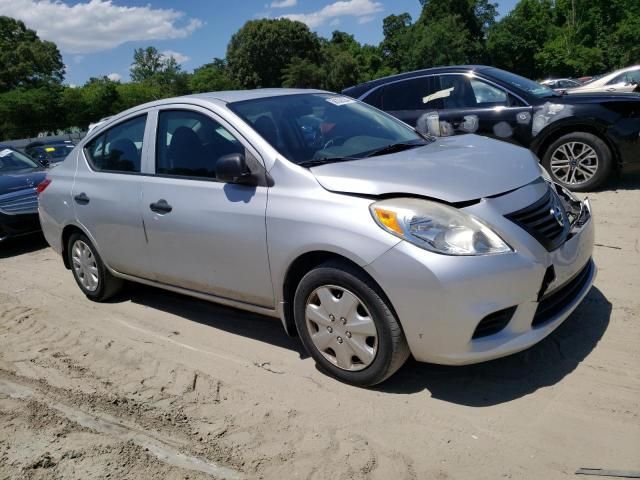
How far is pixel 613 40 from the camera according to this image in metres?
47.7

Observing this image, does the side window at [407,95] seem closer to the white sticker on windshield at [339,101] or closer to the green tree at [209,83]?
the white sticker on windshield at [339,101]

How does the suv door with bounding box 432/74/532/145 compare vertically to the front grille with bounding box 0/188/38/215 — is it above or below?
above

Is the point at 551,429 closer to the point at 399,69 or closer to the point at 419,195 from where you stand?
the point at 419,195

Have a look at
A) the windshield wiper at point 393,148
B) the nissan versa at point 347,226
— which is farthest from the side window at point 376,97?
the windshield wiper at point 393,148

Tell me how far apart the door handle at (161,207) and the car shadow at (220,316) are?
3.31 feet

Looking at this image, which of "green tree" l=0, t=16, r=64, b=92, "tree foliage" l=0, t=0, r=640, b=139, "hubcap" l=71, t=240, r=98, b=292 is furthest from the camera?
"green tree" l=0, t=16, r=64, b=92

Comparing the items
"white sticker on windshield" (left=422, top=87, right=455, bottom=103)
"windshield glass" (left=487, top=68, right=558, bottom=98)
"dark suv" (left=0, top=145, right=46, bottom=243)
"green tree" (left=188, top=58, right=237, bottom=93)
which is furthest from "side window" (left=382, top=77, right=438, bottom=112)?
"green tree" (left=188, top=58, right=237, bottom=93)

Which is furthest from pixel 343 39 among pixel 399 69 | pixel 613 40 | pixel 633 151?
pixel 633 151

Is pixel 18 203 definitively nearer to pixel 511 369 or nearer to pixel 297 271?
pixel 297 271

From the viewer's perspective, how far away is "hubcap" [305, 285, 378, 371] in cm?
315

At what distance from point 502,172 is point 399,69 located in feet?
269

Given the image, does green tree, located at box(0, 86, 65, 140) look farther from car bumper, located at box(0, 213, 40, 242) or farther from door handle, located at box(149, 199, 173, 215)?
door handle, located at box(149, 199, 173, 215)

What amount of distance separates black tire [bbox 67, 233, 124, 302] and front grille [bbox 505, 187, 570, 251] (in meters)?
3.52

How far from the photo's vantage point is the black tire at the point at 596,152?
683 centimetres
